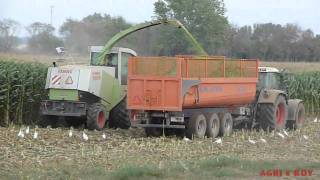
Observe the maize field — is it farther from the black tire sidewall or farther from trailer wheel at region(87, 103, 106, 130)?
the black tire sidewall

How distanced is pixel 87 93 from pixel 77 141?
3.13 m

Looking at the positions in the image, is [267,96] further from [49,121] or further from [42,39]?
[42,39]

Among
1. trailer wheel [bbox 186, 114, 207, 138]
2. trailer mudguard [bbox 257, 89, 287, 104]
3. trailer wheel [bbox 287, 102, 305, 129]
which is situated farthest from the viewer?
trailer wheel [bbox 287, 102, 305, 129]

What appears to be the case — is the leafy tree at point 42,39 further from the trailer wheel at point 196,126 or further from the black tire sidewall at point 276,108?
the trailer wheel at point 196,126

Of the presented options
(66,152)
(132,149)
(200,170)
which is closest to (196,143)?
(132,149)

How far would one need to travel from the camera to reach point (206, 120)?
1557 cm

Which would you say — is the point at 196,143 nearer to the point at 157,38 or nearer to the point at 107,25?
the point at 157,38

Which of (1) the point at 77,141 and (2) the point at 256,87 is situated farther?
(2) the point at 256,87

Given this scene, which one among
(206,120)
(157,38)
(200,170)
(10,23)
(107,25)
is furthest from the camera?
(107,25)

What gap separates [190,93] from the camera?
14625 millimetres

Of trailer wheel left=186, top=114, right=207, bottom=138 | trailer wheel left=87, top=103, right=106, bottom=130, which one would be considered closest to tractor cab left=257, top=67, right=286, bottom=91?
trailer wheel left=186, top=114, right=207, bottom=138

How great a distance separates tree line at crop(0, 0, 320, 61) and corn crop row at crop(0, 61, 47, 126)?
400 inches

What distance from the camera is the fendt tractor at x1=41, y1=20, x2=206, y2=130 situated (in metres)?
16.5

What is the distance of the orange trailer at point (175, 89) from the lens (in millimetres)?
14531
